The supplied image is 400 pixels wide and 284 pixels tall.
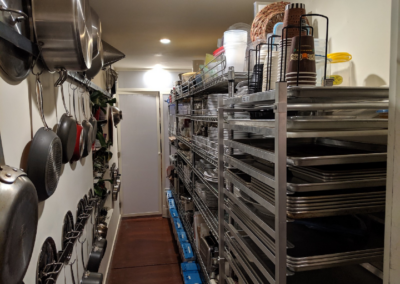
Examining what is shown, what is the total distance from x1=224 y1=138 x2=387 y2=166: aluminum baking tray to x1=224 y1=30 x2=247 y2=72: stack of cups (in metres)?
0.46

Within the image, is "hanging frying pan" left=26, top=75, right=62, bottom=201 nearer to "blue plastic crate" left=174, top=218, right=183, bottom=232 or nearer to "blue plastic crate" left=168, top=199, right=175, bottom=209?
"blue plastic crate" left=174, top=218, right=183, bottom=232

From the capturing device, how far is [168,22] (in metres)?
2.35

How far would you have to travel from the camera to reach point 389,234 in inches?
23.5

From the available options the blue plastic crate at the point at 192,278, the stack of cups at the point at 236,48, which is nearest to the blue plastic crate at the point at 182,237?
the blue plastic crate at the point at 192,278

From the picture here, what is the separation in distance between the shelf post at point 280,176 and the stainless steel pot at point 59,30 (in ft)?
2.15

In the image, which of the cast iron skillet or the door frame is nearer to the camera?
the cast iron skillet

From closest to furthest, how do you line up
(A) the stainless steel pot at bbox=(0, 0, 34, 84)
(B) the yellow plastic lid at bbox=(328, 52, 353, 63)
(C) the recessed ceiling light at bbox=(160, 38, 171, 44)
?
1. (A) the stainless steel pot at bbox=(0, 0, 34, 84)
2. (B) the yellow plastic lid at bbox=(328, 52, 353, 63)
3. (C) the recessed ceiling light at bbox=(160, 38, 171, 44)

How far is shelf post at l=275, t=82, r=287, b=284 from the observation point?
2.43 feet

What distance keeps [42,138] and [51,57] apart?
27cm

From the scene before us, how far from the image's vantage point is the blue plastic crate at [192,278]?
2.40 meters

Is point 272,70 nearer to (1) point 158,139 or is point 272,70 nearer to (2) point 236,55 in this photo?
(2) point 236,55

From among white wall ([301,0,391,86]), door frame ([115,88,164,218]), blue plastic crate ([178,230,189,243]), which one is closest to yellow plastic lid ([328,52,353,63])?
white wall ([301,0,391,86])

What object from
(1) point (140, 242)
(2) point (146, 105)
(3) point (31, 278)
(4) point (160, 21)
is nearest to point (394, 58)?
(3) point (31, 278)

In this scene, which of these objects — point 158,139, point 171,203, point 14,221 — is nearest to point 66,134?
point 14,221
